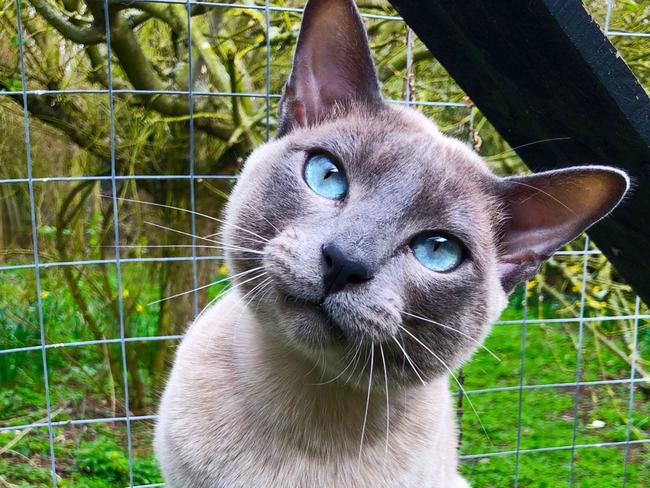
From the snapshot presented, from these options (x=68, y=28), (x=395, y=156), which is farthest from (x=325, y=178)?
(x=68, y=28)

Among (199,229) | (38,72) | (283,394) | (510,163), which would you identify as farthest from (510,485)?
(38,72)

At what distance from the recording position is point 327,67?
1.17m

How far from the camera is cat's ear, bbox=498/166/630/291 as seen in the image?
990 millimetres

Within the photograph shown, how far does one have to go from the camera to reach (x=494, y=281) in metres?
1.11

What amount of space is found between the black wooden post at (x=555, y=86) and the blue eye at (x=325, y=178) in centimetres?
28

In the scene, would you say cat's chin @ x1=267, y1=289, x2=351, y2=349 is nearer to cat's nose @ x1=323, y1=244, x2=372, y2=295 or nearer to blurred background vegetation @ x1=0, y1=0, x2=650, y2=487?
cat's nose @ x1=323, y1=244, x2=372, y2=295

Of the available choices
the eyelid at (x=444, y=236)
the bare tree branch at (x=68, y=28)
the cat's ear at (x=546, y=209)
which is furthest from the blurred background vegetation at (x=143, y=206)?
the eyelid at (x=444, y=236)

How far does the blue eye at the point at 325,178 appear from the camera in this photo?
41.3 inches

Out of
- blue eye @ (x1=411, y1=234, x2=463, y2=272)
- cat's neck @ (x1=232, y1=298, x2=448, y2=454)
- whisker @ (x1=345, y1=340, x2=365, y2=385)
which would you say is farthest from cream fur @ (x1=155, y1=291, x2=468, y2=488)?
blue eye @ (x1=411, y1=234, x2=463, y2=272)

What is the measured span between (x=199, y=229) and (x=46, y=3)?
1.06 meters

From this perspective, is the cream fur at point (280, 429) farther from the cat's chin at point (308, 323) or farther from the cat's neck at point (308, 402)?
the cat's chin at point (308, 323)

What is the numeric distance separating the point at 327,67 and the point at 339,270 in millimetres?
449

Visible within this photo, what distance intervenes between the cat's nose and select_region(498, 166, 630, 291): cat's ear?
0.35 m

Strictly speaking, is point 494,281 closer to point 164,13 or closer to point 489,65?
point 489,65
